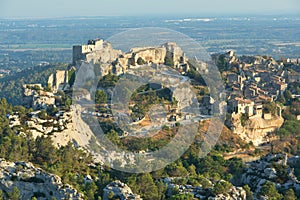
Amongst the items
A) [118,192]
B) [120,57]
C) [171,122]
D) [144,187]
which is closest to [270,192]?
[144,187]

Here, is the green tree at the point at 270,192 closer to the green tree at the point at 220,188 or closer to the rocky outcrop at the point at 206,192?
the rocky outcrop at the point at 206,192

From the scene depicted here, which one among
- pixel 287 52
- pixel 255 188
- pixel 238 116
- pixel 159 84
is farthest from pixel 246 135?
pixel 287 52

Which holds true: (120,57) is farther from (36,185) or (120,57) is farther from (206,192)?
(36,185)

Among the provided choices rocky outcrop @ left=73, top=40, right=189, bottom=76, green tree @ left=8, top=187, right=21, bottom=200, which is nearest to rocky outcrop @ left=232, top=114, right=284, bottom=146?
rocky outcrop @ left=73, top=40, right=189, bottom=76

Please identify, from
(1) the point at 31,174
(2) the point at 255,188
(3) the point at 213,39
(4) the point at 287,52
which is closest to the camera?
(1) the point at 31,174

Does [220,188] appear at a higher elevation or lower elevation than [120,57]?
lower

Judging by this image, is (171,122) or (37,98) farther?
(171,122)

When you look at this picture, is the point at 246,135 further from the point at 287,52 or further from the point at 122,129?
the point at 287,52
